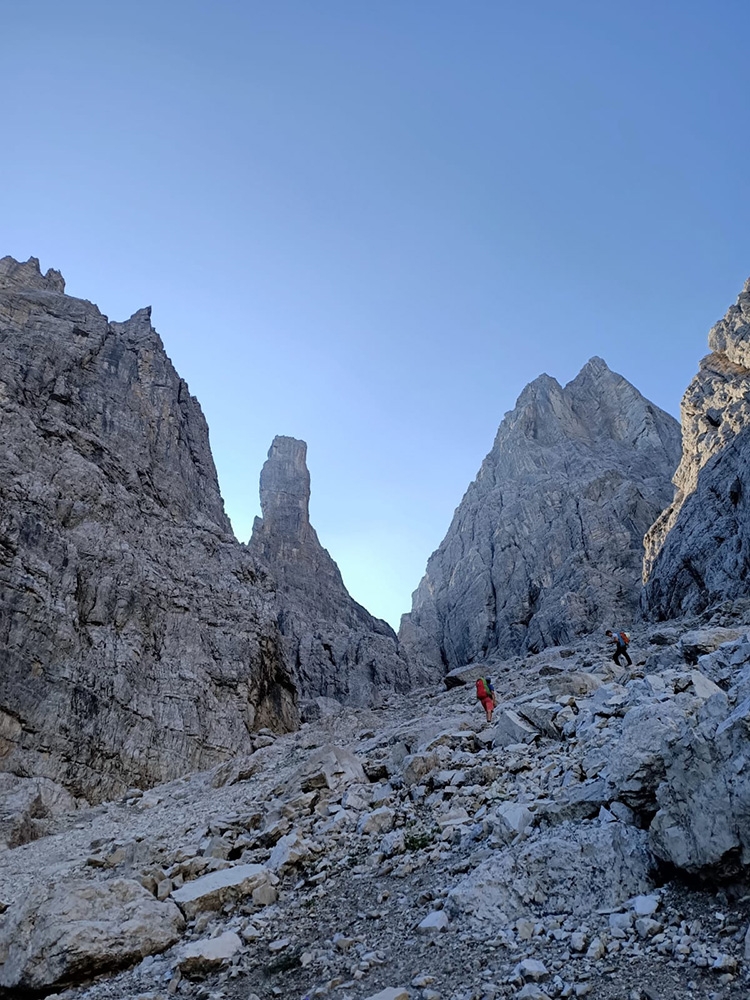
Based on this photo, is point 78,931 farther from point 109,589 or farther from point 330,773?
point 109,589

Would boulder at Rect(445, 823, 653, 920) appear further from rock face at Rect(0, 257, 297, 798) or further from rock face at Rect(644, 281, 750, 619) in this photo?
rock face at Rect(644, 281, 750, 619)

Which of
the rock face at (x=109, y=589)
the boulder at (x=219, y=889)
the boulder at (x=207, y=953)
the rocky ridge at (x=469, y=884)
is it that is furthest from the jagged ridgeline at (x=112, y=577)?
the boulder at (x=207, y=953)

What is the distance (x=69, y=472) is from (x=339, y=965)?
134 feet

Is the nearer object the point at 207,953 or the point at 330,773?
the point at 207,953

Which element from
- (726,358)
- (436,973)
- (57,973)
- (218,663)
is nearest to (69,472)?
(218,663)

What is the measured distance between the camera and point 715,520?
45469mm

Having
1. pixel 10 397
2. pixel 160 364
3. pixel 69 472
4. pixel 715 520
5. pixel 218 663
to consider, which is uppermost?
pixel 160 364

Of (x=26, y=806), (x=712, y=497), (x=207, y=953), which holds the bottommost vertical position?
(x=26, y=806)

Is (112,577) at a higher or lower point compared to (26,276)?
lower

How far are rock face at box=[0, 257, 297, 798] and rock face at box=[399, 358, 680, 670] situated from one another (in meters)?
41.4

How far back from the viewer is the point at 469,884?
733 cm

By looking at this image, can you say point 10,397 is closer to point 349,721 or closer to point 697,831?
point 349,721

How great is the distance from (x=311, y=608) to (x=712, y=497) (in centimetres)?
5458

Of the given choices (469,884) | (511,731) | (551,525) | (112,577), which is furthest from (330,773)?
(551,525)
